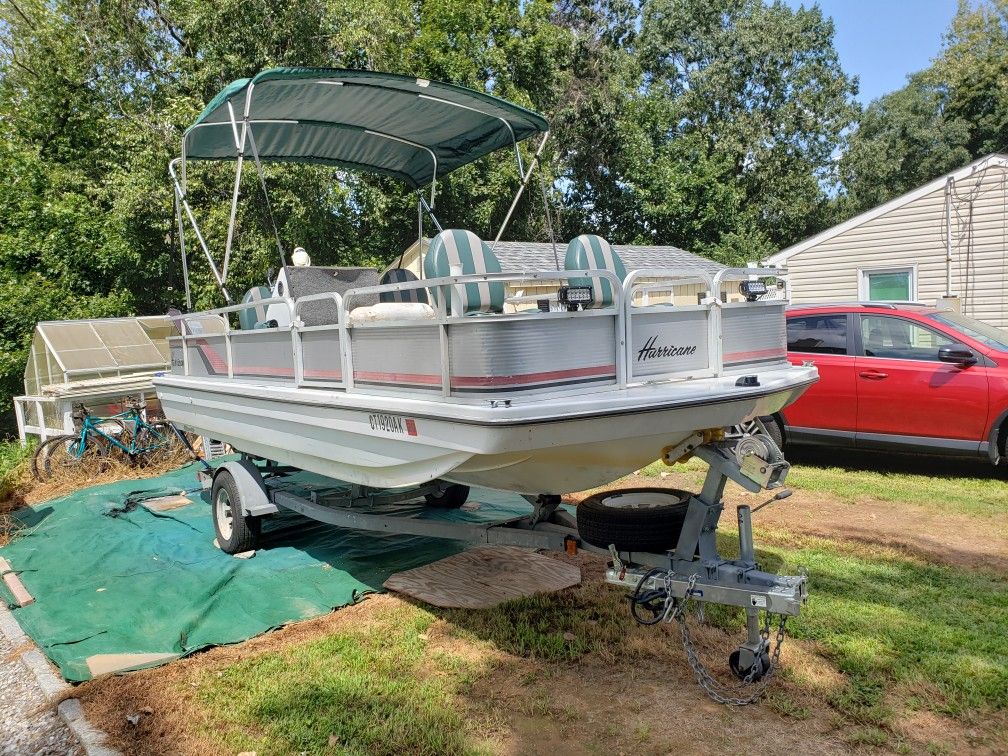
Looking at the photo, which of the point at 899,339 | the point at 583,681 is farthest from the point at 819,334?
the point at 583,681

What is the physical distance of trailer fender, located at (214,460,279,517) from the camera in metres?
5.79

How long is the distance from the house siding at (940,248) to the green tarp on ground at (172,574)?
967cm

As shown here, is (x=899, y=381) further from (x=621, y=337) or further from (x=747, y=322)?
(x=621, y=337)

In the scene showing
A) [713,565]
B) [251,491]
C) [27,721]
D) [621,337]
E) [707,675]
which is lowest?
[27,721]

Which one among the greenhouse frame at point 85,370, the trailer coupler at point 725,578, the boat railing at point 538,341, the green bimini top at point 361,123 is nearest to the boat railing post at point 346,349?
the boat railing at point 538,341

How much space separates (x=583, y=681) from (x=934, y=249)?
12.3 metres

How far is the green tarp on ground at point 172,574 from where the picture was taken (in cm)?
452

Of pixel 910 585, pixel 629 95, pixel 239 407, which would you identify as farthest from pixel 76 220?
pixel 629 95

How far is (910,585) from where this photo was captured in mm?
4836

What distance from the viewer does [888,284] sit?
546 inches

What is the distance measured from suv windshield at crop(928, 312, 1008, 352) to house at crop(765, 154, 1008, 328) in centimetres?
475

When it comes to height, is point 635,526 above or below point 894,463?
above

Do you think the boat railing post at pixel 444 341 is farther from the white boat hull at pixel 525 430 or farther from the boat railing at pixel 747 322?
the boat railing at pixel 747 322

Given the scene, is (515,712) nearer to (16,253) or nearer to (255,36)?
(16,253)
